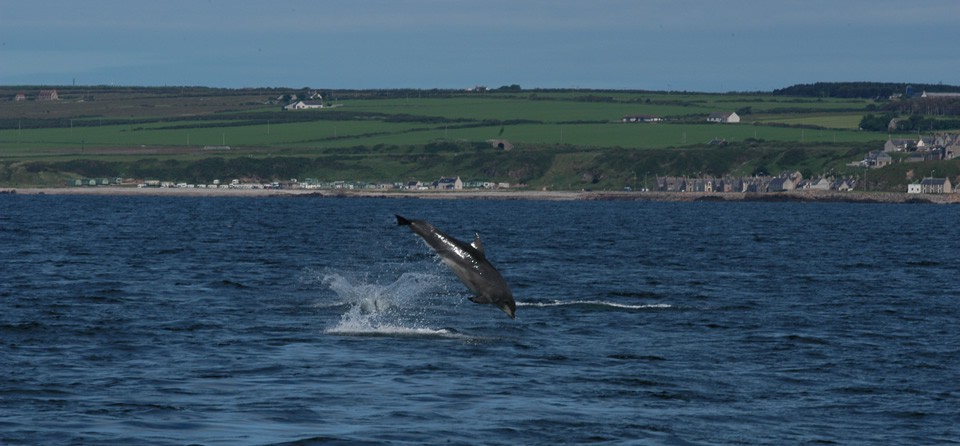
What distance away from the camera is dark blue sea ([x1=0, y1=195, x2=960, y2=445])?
24656 mm

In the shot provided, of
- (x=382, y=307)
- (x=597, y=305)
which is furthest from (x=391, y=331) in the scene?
(x=597, y=305)

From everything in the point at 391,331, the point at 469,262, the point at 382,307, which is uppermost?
the point at 469,262

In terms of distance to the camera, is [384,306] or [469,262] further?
[384,306]

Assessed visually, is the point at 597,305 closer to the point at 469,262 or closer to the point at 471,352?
the point at 471,352

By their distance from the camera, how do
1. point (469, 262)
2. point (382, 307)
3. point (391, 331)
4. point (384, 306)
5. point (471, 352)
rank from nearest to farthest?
point (469, 262)
point (471, 352)
point (391, 331)
point (382, 307)
point (384, 306)

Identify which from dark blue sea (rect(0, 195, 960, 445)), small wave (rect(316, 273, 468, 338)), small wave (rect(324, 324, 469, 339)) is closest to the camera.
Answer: dark blue sea (rect(0, 195, 960, 445))

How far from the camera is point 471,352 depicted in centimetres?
3369

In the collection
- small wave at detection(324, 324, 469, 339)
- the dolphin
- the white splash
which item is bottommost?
the white splash

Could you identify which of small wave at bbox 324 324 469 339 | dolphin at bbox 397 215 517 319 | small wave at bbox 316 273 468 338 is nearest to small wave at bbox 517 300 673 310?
small wave at bbox 316 273 468 338

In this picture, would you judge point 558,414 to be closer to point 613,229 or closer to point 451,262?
point 451,262

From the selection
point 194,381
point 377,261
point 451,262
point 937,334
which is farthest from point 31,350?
point 377,261

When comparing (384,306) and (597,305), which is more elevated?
(597,305)

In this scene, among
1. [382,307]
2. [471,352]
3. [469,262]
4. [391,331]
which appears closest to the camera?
[469,262]

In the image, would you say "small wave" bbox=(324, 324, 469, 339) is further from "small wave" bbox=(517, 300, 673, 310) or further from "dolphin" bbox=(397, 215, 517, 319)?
"small wave" bbox=(517, 300, 673, 310)
